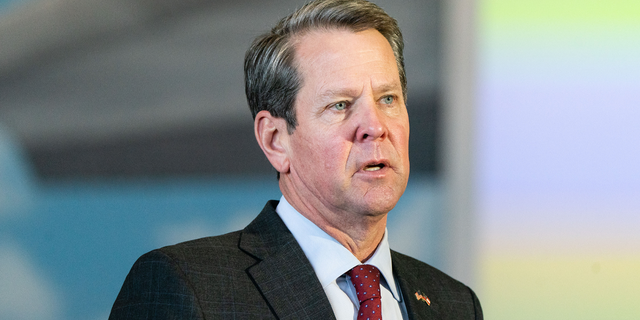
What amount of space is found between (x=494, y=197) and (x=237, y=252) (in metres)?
1.90

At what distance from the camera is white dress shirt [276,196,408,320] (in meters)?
1.63

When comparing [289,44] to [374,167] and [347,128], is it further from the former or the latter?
[374,167]

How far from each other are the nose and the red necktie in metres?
0.34

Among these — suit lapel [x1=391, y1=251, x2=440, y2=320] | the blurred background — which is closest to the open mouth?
suit lapel [x1=391, y1=251, x2=440, y2=320]

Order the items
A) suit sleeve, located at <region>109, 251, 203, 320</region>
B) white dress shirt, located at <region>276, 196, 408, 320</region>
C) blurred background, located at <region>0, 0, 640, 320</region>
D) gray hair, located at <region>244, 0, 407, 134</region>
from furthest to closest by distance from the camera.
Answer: blurred background, located at <region>0, 0, 640, 320</region>, gray hair, located at <region>244, 0, 407, 134</region>, white dress shirt, located at <region>276, 196, 408, 320</region>, suit sleeve, located at <region>109, 251, 203, 320</region>

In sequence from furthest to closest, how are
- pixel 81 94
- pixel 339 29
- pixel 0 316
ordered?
pixel 81 94, pixel 0 316, pixel 339 29

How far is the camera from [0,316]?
2395mm

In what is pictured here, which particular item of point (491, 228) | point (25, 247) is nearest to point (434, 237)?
point (491, 228)

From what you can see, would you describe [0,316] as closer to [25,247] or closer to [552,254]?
[25,247]

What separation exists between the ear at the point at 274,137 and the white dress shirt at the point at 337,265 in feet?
0.37

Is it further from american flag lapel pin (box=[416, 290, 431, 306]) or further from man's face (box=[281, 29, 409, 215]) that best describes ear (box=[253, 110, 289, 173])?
american flag lapel pin (box=[416, 290, 431, 306])

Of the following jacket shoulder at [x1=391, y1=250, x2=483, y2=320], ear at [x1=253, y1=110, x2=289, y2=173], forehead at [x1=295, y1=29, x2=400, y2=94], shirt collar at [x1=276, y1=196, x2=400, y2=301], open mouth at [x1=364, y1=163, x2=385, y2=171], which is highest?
forehead at [x1=295, y1=29, x2=400, y2=94]

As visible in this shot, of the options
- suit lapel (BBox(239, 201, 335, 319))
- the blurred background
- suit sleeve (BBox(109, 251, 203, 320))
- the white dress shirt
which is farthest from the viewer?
the blurred background

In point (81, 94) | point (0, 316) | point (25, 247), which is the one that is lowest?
point (0, 316)
